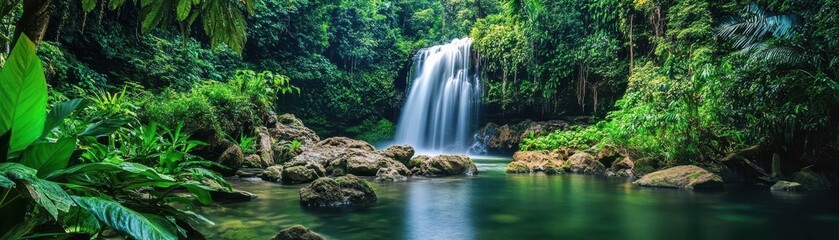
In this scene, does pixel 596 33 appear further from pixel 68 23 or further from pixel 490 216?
pixel 68 23

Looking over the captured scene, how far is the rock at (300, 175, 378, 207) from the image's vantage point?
5.87m

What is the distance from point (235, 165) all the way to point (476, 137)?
12.9m

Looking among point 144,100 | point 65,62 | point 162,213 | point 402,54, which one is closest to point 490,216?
point 162,213

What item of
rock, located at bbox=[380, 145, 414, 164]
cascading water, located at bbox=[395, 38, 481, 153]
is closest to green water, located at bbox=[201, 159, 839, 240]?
rock, located at bbox=[380, 145, 414, 164]

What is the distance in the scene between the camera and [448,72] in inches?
796

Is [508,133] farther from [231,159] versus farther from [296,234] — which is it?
[296,234]

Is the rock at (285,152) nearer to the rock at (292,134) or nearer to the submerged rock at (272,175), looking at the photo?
the rock at (292,134)

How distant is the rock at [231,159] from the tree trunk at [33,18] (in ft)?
23.1

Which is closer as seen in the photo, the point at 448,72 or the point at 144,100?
the point at 144,100

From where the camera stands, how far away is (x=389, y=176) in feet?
30.1

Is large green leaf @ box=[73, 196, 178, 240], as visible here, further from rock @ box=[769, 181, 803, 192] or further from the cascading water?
the cascading water

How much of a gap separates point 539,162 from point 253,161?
Answer: 7165 mm

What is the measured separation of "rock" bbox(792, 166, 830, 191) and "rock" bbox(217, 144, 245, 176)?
32.7 feet

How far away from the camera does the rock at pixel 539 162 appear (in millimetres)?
11413
